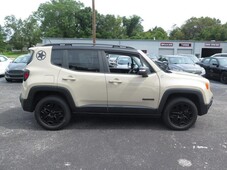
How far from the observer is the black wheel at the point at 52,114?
5027mm

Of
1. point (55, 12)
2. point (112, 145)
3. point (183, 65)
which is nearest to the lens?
point (112, 145)

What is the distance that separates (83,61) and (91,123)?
4.82ft

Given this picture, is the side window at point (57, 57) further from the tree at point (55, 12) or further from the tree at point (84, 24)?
the tree at point (55, 12)

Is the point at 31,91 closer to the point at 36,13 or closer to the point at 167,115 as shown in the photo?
the point at 167,115

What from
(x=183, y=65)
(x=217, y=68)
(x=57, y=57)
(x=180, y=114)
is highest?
(x=57, y=57)

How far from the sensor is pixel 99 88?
499cm

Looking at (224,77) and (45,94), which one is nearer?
(45,94)

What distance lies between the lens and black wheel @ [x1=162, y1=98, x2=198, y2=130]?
16.6 ft

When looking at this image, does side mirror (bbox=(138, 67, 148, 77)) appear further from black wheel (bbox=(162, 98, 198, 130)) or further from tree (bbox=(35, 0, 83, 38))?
tree (bbox=(35, 0, 83, 38))

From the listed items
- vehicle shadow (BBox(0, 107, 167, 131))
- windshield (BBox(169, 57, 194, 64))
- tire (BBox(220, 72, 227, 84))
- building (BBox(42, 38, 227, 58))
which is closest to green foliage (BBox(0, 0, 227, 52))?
building (BBox(42, 38, 227, 58))

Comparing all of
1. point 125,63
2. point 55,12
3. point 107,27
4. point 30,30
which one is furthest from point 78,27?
point 125,63

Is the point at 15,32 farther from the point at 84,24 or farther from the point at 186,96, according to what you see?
the point at 186,96

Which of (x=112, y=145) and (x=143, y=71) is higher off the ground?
(x=143, y=71)

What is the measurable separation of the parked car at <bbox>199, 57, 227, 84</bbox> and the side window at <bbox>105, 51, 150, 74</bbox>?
890cm
